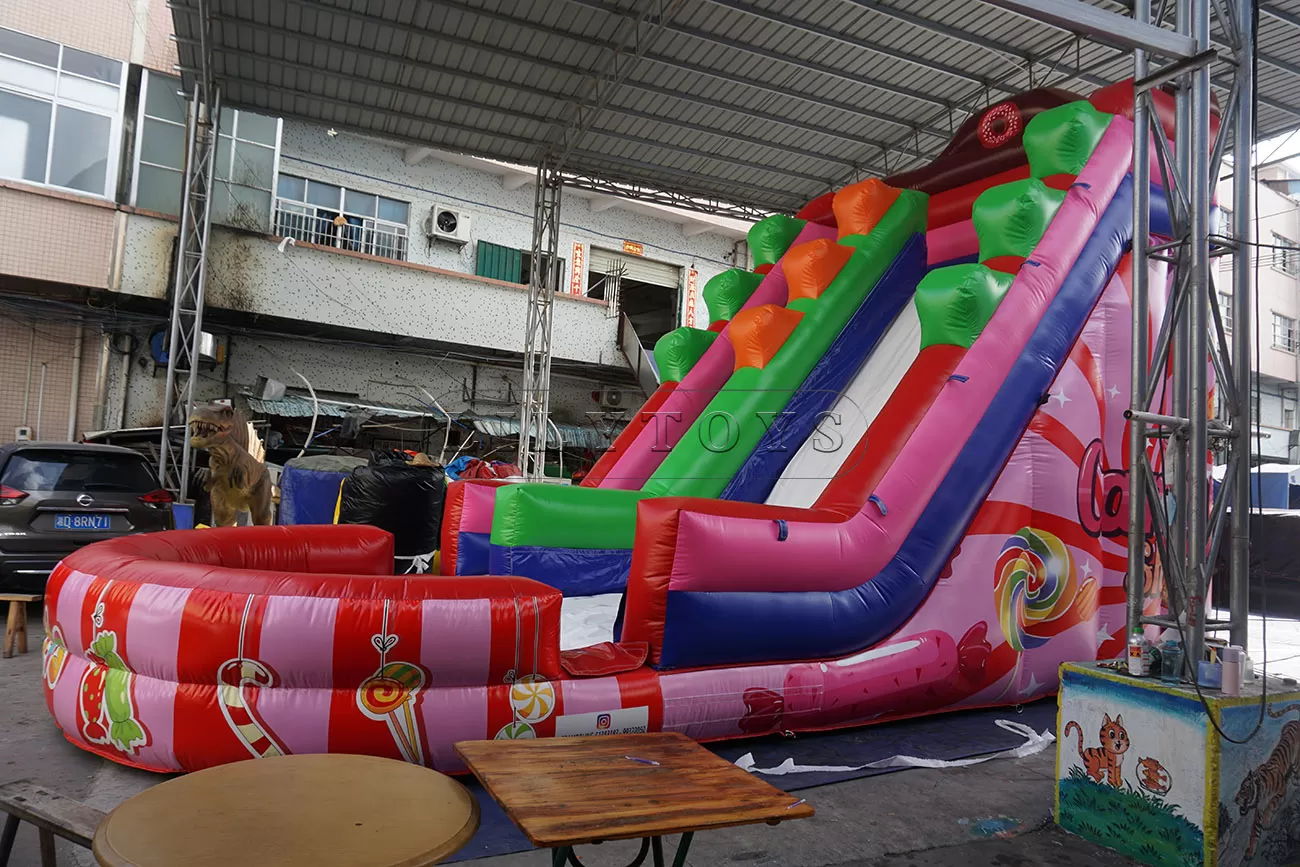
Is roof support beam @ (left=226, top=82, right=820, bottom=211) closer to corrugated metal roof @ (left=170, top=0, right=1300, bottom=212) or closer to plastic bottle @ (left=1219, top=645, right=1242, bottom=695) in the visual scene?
corrugated metal roof @ (left=170, top=0, right=1300, bottom=212)

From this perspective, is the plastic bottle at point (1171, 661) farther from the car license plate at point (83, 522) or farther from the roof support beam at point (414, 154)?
the roof support beam at point (414, 154)

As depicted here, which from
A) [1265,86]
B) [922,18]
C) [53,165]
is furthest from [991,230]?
[53,165]

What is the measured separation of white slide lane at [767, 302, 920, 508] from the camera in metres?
5.30

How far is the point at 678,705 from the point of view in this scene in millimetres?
3369

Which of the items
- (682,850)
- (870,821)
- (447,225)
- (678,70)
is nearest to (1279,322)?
(678,70)

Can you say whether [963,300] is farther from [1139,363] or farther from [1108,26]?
[1108,26]

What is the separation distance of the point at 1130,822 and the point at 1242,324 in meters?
1.78

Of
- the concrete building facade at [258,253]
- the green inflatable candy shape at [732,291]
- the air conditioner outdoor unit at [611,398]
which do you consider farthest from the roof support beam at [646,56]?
the air conditioner outdoor unit at [611,398]

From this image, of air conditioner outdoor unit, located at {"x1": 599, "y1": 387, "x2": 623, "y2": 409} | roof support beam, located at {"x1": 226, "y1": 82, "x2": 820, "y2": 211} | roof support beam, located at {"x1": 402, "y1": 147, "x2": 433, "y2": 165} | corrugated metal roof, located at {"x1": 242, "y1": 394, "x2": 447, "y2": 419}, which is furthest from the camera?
air conditioner outdoor unit, located at {"x1": 599, "y1": 387, "x2": 623, "y2": 409}

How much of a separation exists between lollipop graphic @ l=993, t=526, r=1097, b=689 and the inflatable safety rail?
2348 millimetres

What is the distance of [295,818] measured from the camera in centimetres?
157

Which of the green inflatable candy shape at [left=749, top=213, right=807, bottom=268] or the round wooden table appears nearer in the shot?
the round wooden table

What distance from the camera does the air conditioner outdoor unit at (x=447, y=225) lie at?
1374 cm

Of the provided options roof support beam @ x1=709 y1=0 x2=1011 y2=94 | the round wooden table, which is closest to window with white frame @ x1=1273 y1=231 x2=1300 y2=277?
roof support beam @ x1=709 y1=0 x2=1011 y2=94
